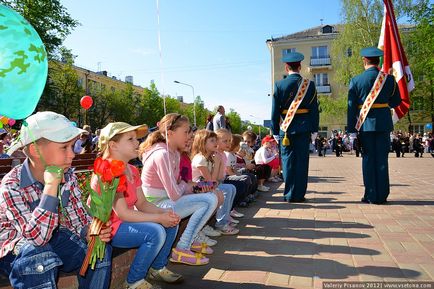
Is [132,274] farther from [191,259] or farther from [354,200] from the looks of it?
[354,200]

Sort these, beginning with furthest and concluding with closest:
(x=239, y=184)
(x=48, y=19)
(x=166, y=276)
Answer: (x=48, y=19) < (x=239, y=184) < (x=166, y=276)

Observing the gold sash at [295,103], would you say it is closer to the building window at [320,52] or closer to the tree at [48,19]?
the tree at [48,19]

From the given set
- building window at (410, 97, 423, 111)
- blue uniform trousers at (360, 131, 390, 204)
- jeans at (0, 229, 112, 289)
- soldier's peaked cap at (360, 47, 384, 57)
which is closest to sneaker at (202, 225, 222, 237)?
jeans at (0, 229, 112, 289)

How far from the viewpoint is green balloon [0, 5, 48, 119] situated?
2.39 metres

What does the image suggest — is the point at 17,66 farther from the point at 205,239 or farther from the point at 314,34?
Result: the point at 314,34

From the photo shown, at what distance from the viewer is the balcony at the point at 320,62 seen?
5606 centimetres

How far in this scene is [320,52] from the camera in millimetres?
56281

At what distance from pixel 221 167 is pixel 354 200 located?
9.28ft

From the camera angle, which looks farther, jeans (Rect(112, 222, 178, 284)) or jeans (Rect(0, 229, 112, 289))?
jeans (Rect(112, 222, 178, 284))

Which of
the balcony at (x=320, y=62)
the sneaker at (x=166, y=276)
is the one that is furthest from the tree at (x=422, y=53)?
the sneaker at (x=166, y=276)

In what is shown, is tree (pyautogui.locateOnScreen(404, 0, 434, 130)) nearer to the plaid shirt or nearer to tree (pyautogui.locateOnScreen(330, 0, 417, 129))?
tree (pyautogui.locateOnScreen(330, 0, 417, 129))

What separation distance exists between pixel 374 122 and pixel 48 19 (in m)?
28.9

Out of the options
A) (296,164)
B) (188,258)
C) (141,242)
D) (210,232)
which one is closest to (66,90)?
(296,164)

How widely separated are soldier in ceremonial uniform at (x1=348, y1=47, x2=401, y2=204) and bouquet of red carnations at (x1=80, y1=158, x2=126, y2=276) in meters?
4.83
